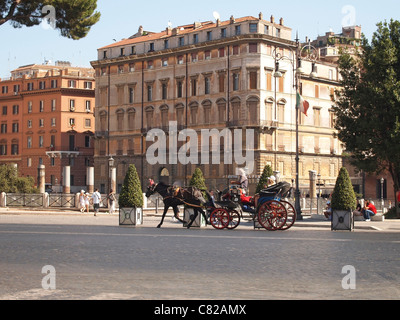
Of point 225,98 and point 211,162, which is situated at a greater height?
point 225,98

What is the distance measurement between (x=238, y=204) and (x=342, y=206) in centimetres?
398

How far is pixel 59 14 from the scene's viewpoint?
29.2 metres

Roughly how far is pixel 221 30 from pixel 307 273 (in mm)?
62549

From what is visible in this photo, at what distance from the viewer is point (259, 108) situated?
69.1 meters

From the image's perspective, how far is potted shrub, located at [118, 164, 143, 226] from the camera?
2598cm

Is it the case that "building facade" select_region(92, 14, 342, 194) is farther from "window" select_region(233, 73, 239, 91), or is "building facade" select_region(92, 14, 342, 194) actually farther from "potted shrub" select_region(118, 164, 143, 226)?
"potted shrub" select_region(118, 164, 143, 226)

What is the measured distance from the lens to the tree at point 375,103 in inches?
1182

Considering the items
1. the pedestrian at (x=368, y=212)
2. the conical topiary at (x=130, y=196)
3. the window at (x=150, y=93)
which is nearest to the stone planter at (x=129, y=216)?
the conical topiary at (x=130, y=196)

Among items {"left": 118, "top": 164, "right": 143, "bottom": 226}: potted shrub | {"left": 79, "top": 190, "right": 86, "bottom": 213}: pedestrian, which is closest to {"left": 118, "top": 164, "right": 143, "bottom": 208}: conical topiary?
{"left": 118, "top": 164, "right": 143, "bottom": 226}: potted shrub

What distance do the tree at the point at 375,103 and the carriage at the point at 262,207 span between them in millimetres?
9014

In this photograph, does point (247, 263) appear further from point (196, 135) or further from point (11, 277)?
point (196, 135)

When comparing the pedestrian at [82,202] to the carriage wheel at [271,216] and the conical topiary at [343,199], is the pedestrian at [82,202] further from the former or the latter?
the carriage wheel at [271,216]
